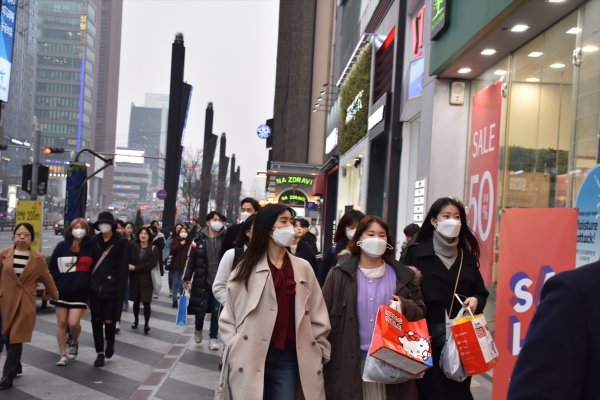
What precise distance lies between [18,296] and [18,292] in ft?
0.17

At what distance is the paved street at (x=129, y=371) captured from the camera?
8.05m

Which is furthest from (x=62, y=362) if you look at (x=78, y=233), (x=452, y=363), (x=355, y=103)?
(x=355, y=103)

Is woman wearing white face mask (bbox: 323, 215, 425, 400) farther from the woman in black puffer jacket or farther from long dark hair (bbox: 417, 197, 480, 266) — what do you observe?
the woman in black puffer jacket

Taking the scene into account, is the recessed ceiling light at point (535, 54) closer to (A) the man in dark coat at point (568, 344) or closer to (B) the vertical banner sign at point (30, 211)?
(A) the man in dark coat at point (568, 344)

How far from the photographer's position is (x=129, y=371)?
934cm

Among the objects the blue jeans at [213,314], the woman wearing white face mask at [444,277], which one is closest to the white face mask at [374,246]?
the woman wearing white face mask at [444,277]

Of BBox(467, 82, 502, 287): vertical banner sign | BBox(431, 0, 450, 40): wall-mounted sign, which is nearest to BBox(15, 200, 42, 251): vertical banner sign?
BBox(431, 0, 450, 40): wall-mounted sign

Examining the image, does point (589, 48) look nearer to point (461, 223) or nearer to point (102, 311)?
point (461, 223)

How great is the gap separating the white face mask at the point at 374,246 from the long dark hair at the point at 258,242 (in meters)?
0.63

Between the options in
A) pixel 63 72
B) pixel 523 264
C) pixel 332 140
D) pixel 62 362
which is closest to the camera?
pixel 523 264

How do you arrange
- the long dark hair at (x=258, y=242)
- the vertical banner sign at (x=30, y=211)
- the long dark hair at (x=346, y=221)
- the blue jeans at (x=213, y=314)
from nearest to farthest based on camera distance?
the long dark hair at (x=258, y=242)
the long dark hair at (x=346, y=221)
the blue jeans at (x=213, y=314)
the vertical banner sign at (x=30, y=211)

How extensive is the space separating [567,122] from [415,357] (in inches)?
179

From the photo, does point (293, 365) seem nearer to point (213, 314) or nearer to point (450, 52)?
point (213, 314)

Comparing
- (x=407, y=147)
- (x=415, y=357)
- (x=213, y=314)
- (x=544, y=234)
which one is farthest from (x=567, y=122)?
(x=407, y=147)
